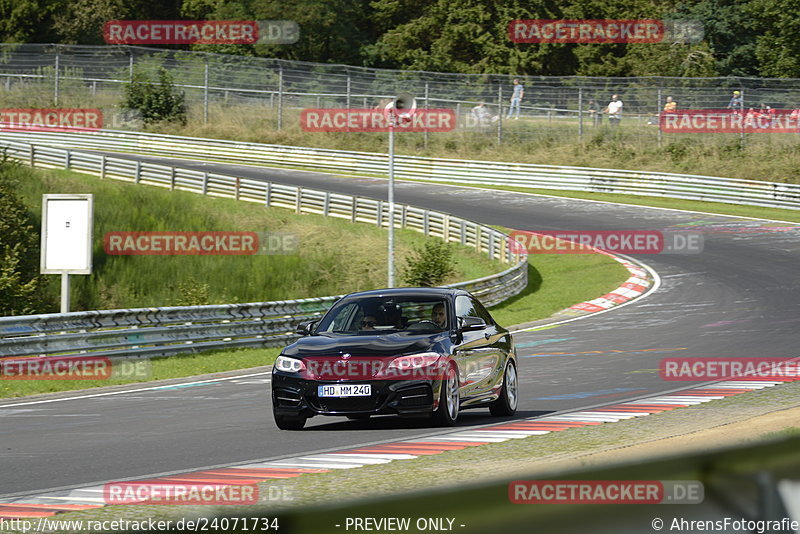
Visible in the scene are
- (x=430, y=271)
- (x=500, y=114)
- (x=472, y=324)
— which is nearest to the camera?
(x=472, y=324)

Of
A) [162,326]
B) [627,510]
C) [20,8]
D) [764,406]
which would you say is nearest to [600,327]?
[162,326]

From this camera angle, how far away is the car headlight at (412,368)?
11477mm

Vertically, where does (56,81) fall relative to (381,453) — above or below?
above

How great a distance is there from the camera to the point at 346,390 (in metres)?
11.5

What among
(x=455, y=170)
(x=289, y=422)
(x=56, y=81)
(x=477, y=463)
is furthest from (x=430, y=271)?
(x=56, y=81)

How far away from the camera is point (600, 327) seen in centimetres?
2391

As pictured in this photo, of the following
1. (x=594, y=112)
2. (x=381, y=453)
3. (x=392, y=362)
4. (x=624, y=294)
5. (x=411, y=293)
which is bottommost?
(x=624, y=294)

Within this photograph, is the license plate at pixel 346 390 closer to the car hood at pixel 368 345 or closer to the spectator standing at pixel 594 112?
the car hood at pixel 368 345

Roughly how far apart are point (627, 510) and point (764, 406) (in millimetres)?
10950

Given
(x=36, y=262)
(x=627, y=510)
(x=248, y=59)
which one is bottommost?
(x=36, y=262)

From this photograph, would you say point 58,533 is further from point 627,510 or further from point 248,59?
point 248,59

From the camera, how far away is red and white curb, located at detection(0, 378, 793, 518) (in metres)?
7.85

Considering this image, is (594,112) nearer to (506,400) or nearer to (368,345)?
(506,400)

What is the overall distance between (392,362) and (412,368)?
21 cm
